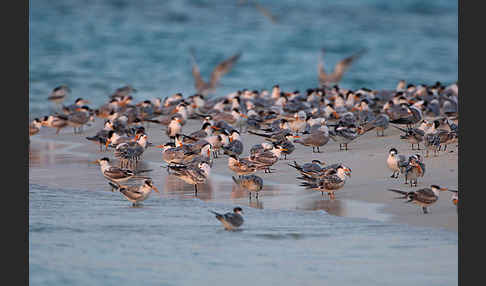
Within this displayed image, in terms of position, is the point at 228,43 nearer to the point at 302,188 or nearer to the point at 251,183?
the point at 302,188

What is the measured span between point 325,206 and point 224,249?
6.70 ft

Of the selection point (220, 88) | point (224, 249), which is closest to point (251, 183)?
point (224, 249)

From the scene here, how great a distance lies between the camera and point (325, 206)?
9297 millimetres

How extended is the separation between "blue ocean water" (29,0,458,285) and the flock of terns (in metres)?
0.66

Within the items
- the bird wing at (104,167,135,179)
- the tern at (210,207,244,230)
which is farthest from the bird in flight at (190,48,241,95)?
the tern at (210,207,244,230)

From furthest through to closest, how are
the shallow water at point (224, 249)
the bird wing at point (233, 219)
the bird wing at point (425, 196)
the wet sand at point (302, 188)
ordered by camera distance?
the wet sand at point (302, 188)
the bird wing at point (425, 196)
the bird wing at point (233, 219)
the shallow water at point (224, 249)

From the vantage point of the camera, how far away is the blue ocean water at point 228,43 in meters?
27.0

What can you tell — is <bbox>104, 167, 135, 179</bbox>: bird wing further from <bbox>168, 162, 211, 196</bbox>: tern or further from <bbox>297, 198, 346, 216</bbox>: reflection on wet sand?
<bbox>297, 198, 346, 216</bbox>: reflection on wet sand

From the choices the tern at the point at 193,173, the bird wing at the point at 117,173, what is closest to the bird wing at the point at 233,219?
the tern at the point at 193,173

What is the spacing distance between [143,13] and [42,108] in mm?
23515

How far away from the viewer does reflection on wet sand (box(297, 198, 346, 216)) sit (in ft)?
29.6

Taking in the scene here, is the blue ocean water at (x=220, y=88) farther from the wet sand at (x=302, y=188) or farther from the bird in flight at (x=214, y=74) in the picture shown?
the bird in flight at (x=214, y=74)

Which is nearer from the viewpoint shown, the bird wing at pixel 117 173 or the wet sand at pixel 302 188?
the wet sand at pixel 302 188

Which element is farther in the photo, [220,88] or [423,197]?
[220,88]
